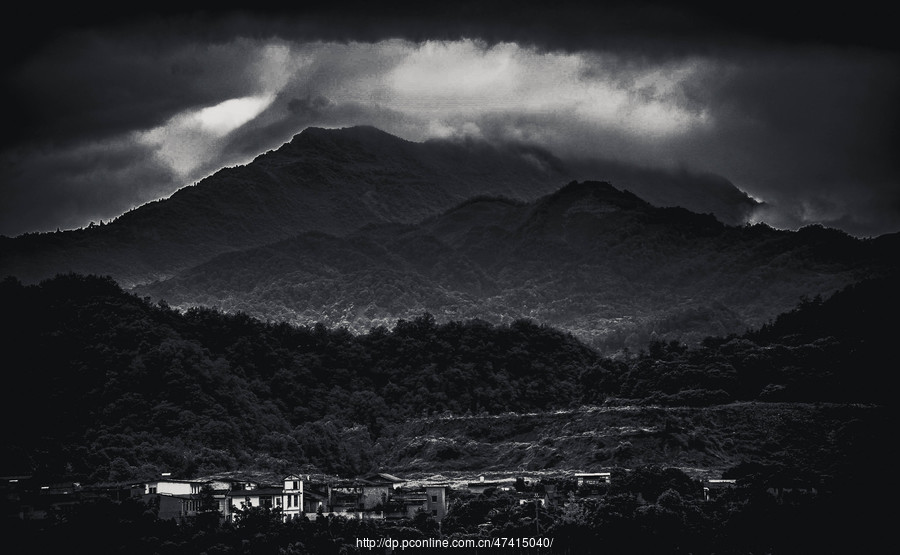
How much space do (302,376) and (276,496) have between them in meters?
65.6

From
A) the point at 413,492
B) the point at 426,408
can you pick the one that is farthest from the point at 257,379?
the point at 413,492

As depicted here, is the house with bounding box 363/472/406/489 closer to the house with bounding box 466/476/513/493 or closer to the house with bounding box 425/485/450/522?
the house with bounding box 466/476/513/493

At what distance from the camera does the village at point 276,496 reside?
315ft

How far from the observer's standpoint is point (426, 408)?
16125cm

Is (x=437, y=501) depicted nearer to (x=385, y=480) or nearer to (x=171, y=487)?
(x=385, y=480)

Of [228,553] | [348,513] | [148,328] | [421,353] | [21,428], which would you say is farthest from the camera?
[421,353]

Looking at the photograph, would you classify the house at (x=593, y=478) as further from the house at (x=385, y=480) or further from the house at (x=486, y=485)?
the house at (x=385, y=480)

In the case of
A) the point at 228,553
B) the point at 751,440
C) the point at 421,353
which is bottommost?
the point at 228,553

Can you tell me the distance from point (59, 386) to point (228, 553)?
6736 centimetres

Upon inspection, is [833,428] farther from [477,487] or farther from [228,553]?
[228,553]

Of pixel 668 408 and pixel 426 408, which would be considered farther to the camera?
pixel 426 408

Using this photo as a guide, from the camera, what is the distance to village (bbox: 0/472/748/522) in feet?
315

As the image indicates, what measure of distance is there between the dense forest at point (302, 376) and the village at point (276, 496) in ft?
38.6

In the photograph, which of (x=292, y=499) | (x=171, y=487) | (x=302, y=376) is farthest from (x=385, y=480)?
(x=302, y=376)
